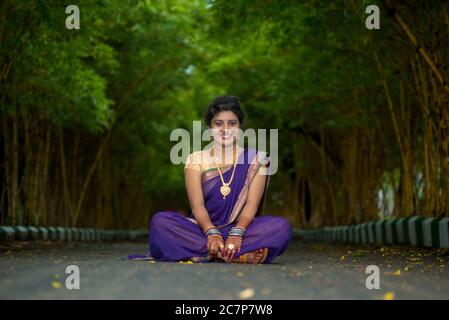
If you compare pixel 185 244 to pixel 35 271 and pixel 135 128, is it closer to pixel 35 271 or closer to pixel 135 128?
pixel 35 271

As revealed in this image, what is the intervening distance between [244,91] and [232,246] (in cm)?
1675

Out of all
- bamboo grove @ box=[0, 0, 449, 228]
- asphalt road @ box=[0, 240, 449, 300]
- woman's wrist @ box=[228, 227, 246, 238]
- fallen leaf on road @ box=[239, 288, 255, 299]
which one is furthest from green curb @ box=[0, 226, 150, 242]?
fallen leaf on road @ box=[239, 288, 255, 299]

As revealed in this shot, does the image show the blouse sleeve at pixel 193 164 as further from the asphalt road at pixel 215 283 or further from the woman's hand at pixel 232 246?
the asphalt road at pixel 215 283

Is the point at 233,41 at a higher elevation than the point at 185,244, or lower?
higher

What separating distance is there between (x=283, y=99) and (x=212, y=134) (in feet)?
42.2

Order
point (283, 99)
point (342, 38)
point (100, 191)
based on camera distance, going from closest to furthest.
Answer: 1. point (342, 38)
2. point (283, 99)
3. point (100, 191)

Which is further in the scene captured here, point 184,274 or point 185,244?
point 185,244

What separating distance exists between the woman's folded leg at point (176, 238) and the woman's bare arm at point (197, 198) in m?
0.14

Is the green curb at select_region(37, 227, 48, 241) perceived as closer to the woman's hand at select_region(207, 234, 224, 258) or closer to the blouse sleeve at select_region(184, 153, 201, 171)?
the blouse sleeve at select_region(184, 153, 201, 171)

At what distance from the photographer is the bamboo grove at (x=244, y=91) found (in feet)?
39.6

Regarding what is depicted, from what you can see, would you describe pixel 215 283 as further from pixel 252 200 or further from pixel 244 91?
pixel 244 91

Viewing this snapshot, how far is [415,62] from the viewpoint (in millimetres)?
12852

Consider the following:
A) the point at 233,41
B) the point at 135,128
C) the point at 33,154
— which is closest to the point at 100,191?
the point at 135,128

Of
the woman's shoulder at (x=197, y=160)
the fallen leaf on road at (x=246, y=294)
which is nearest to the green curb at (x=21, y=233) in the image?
the woman's shoulder at (x=197, y=160)
